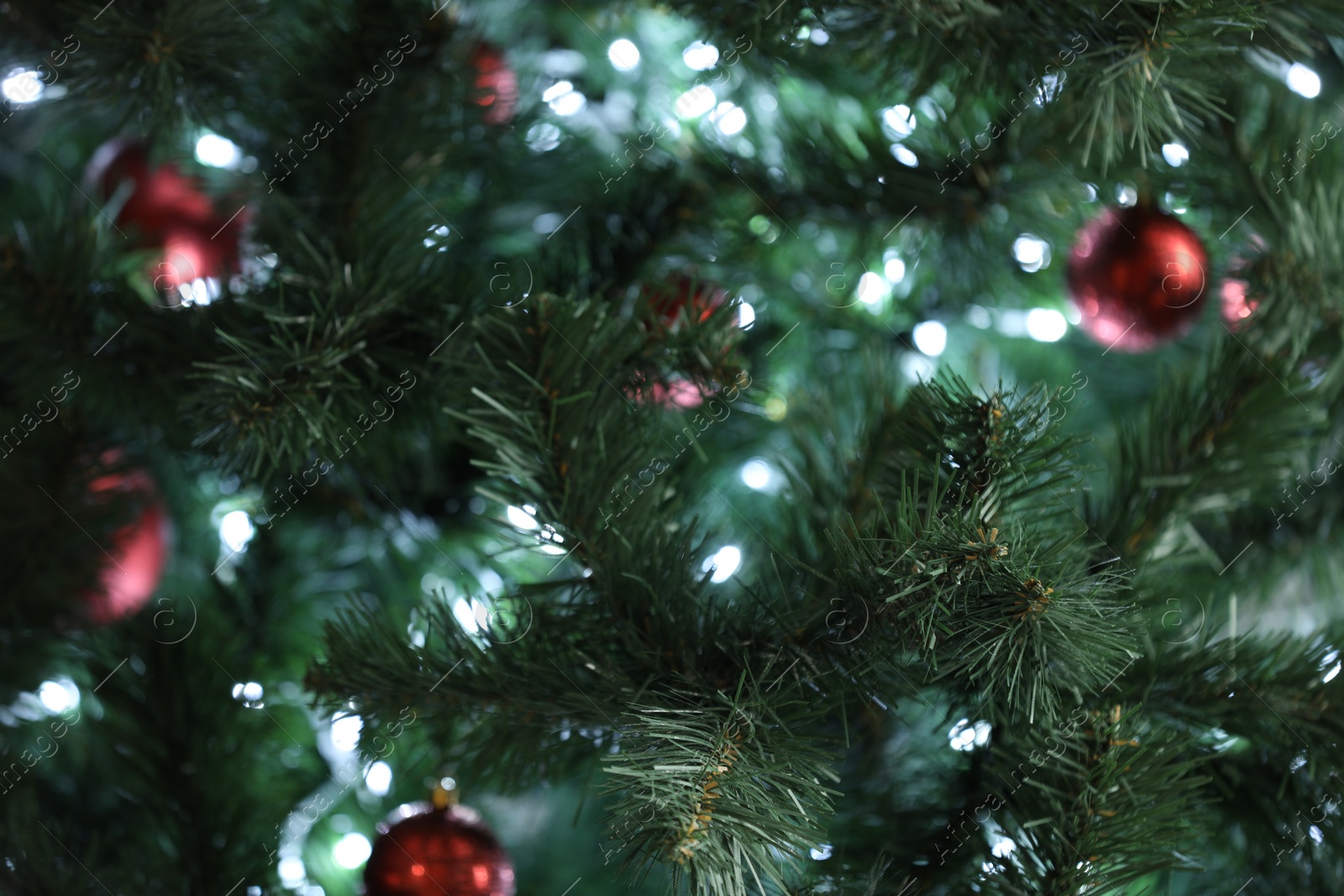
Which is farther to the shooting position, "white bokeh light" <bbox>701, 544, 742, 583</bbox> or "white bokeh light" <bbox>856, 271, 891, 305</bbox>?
"white bokeh light" <bbox>856, 271, 891, 305</bbox>

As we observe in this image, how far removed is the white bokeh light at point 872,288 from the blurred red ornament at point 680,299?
0.41ft

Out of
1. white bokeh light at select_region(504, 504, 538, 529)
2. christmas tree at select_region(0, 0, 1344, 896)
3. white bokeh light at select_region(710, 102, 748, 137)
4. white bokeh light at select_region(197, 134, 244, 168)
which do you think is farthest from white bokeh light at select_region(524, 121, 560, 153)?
white bokeh light at select_region(504, 504, 538, 529)

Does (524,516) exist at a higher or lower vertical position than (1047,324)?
higher

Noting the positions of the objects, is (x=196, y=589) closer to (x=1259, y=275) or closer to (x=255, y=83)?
(x=255, y=83)

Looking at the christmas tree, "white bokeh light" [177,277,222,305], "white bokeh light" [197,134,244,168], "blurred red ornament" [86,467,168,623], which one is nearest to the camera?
the christmas tree

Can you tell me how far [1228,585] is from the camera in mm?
611

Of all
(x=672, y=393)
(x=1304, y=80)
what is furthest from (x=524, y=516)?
(x=1304, y=80)

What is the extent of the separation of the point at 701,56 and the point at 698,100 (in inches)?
3.2

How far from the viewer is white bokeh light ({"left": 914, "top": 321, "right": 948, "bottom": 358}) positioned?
75 cm

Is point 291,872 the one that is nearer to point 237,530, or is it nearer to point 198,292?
point 237,530

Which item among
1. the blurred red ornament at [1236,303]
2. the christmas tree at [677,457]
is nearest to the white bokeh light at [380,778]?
the christmas tree at [677,457]

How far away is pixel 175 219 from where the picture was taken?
2.29 ft

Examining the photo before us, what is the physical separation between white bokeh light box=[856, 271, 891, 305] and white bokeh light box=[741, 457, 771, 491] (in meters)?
0.15

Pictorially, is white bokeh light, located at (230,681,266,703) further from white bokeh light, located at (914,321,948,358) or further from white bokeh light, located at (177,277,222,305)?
white bokeh light, located at (914,321,948,358)
